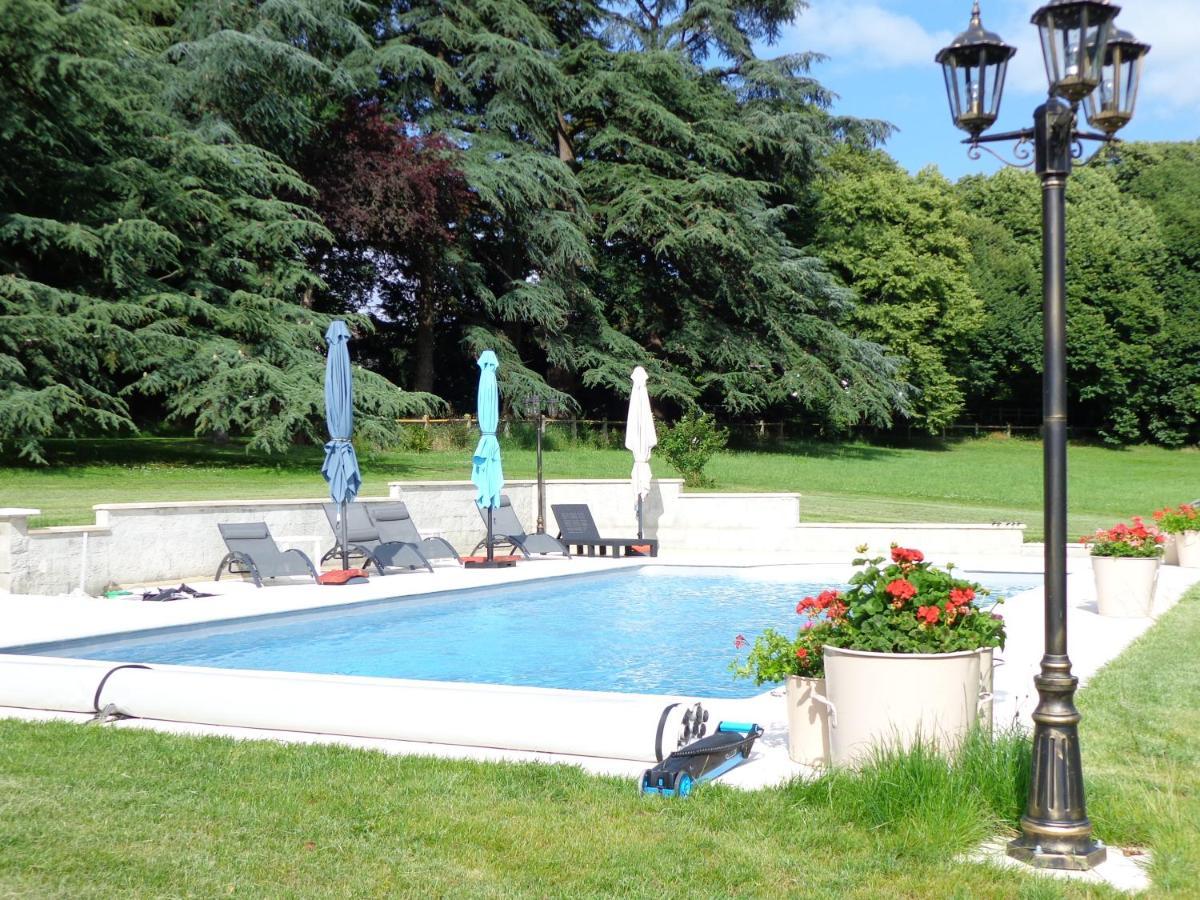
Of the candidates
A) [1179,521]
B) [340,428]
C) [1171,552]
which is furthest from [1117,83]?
[1171,552]

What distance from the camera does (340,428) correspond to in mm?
12852

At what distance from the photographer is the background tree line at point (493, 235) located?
72.8ft

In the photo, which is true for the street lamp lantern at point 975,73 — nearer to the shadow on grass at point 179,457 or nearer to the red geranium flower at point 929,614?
the red geranium flower at point 929,614

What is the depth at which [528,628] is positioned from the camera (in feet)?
37.1

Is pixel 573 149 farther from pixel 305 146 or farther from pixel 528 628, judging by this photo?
pixel 528 628

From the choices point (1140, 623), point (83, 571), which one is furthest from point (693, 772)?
point (83, 571)

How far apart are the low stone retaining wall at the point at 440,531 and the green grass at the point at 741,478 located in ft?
6.29

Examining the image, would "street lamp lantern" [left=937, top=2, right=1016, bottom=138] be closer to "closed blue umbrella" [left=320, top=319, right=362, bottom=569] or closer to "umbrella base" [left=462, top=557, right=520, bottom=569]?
"closed blue umbrella" [left=320, top=319, right=362, bottom=569]

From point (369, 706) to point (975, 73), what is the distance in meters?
3.84

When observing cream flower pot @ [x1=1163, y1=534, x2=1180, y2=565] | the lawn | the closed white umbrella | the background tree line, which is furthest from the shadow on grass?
the lawn

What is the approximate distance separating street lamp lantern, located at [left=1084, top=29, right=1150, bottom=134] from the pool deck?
8.35ft

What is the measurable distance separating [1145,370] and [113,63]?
1557 inches

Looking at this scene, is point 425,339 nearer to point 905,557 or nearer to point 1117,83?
point 905,557

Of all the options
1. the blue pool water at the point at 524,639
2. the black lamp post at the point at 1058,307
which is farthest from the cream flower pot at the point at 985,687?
the blue pool water at the point at 524,639
